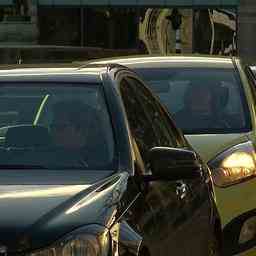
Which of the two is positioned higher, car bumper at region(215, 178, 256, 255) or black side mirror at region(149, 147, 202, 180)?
black side mirror at region(149, 147, 202, 180)

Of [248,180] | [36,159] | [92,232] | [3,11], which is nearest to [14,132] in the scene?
[36,159]

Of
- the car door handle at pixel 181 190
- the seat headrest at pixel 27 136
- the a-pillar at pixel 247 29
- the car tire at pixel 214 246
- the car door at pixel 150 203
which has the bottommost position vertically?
the a-pillar at pixel 247 29

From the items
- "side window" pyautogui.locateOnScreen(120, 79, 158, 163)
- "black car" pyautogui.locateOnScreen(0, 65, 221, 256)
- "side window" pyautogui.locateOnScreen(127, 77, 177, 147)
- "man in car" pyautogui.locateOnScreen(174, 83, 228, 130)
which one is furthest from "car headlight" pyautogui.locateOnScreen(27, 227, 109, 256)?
"man in car" pyautogui.locateOnScreen(174, 83, 228, 130)

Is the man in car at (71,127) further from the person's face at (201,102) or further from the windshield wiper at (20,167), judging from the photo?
the person's face at (201,102)

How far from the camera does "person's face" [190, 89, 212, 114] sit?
27.2 ft

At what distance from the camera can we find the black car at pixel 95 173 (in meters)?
3.96

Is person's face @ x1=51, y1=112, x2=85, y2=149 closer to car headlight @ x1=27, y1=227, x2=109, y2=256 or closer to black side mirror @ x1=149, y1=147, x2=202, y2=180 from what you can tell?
black side mirror @ x1=149, y1=147, x2=202, y2=180

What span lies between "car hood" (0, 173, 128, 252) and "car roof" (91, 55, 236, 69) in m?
4.38

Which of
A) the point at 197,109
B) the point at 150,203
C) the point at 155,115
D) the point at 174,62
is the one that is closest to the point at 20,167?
the point at 150,203

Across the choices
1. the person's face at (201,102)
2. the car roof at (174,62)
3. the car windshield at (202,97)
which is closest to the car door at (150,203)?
the car windshield at (202,97)

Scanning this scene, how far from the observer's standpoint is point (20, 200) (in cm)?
418

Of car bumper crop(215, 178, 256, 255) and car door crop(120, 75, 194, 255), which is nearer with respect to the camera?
car door crop(120, 75, 194, 255)

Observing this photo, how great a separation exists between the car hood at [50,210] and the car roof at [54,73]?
93cm

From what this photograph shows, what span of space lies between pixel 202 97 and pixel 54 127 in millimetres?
3403
